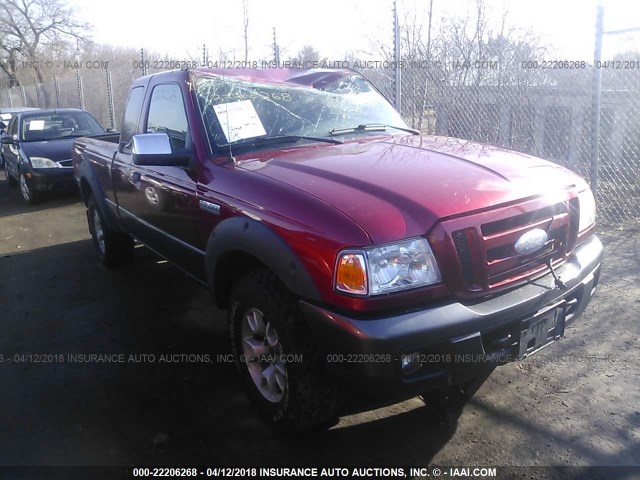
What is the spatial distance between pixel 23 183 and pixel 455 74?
7.90 metres

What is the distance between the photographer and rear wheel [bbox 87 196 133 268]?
18.6ft

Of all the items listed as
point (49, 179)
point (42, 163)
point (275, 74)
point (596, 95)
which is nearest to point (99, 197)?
point (275, 74)

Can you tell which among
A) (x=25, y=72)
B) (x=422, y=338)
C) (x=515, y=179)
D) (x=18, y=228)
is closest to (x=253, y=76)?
(x=515, y=179)

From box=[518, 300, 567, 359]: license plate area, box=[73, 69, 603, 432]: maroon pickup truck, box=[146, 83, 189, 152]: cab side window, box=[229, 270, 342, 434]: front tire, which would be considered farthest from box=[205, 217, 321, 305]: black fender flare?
box=[518, 300, 567, 359]: license plate area

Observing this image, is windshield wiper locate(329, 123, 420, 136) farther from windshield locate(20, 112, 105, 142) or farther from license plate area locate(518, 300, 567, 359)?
windshield locate(20, 112, 105, 142)

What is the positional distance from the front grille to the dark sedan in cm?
882

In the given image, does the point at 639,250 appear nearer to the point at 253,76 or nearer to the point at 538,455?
the point at 538,455

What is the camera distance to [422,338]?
222 cm

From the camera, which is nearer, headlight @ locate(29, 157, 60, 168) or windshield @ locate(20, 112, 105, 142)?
headlight @ locate(29, 157, 60, 168)

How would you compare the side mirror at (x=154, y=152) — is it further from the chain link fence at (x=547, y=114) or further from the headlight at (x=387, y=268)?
the chain link fence at (x=547, y=114)

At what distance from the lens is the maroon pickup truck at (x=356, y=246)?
2.29 m

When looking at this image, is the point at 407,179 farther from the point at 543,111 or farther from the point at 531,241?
the point at 543,111

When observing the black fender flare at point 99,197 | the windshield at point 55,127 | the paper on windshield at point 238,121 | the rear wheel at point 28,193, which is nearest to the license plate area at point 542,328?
the paper on windshield at point 238,121

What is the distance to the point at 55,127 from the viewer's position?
34.4ft
